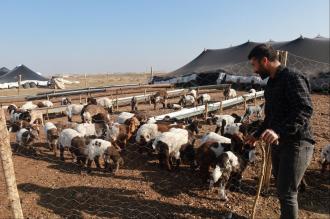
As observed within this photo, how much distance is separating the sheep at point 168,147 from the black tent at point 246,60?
65.6 feet

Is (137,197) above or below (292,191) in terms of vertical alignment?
below

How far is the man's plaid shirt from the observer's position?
4.15 meters

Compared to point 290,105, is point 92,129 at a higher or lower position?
lower

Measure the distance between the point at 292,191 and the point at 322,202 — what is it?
3104 millimetres

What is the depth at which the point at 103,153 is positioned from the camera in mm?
9000

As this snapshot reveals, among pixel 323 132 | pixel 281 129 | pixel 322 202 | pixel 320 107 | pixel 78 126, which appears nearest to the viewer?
pixel 281 129

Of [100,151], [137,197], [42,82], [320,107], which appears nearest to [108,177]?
[100,151]

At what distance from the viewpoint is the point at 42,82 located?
46.7 m

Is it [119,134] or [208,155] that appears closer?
[208,155]

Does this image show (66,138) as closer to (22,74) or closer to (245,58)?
(245,58)

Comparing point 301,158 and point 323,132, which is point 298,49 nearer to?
point 323,132

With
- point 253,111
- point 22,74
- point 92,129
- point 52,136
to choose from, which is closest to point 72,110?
point 92,129

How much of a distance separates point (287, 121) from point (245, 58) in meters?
32.4

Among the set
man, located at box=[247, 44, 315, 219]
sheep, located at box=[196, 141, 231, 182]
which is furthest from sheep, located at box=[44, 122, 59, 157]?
man, located at box=[247, 44, 315, 219]
